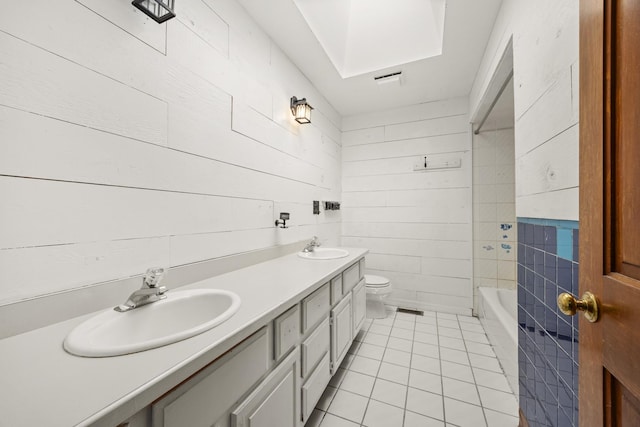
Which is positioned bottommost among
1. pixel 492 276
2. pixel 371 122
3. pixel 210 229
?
pixel 492 276

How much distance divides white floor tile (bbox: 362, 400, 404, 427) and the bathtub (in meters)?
0.81

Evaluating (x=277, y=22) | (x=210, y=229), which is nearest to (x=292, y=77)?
(x=277, y=22)

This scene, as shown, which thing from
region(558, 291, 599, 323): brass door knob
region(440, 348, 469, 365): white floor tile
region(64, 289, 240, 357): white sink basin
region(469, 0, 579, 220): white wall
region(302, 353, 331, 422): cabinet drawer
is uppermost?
region(469, 0, 579, 220): white wall

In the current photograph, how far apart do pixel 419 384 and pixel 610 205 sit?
163 centimetres

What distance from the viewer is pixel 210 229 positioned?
1.37m

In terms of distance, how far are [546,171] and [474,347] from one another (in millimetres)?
1802

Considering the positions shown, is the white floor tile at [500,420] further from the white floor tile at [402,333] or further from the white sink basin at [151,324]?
the white sink basin at [151,324]

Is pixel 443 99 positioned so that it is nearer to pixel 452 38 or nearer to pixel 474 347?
pixel 452 38

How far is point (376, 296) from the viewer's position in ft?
8.77

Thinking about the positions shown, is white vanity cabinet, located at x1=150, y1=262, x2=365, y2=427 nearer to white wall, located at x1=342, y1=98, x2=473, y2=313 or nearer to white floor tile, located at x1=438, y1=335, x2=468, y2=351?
white floor tile, located at x1=438, y1=335, x2=468, y2=351

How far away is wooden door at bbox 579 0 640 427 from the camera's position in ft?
1.64

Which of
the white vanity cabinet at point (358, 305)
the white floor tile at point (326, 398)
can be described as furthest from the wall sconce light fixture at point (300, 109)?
the white floor tile at point (326, 398)

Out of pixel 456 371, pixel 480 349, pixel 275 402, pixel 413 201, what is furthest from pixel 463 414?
pixel 413 201

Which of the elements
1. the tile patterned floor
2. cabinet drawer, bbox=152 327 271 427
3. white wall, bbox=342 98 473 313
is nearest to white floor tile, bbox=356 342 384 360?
the tile patterned floor
